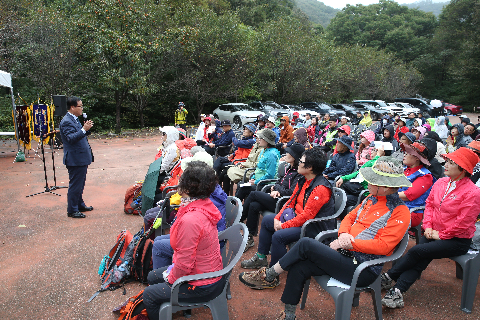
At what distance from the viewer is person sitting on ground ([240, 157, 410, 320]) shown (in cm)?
224

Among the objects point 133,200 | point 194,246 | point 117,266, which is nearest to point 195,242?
point 194,246

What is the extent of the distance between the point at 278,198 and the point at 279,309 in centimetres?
127

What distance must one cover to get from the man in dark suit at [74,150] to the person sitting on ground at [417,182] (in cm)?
425

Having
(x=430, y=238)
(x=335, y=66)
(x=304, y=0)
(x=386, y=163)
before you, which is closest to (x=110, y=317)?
(x=386, y=163)

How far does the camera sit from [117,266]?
3084mm

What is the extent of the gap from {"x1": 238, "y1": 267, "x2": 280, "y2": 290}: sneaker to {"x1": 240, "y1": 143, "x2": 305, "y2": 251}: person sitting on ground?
1.55ft

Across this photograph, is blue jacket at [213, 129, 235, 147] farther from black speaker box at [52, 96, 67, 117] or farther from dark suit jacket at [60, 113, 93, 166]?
black speaker box at [52, 96, 67, 117]

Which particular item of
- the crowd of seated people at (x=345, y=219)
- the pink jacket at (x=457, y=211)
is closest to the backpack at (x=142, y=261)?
the crowd of seated people at (x=345, y=219)

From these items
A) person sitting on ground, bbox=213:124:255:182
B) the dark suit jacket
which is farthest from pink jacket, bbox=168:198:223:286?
person sitting on ground, bbox=213:124:255:182

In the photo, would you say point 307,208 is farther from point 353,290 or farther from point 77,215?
point 77,215

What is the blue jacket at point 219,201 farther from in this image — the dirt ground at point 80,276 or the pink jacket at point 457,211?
the pink jacket at point 457,211

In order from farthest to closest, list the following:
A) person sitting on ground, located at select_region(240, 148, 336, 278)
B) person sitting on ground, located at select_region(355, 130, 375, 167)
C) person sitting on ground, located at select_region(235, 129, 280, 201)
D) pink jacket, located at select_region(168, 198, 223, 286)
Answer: person sitting on ground, located at select_region(355, 130, 375, 167) < person sitting on ground, located at select_region(235, 129, 280, 201) < person sitting on ground, located at select_region(240, 148, 336, 278) < pink jacket, located at select_region(168, 198, 223, 286)

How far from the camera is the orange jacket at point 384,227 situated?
222 centimetres

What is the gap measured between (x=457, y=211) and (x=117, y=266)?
320 centimetres
